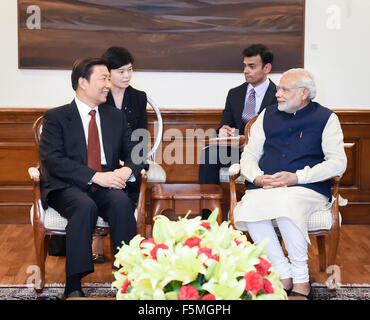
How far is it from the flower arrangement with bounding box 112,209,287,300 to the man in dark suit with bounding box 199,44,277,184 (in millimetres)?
2869

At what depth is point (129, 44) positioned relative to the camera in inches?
208

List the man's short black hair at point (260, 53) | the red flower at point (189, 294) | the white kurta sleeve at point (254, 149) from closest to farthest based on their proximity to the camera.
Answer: the red flower at point (189, 294)
the white kurta sleeve at point (254, 149)
the man's short black hair at point (260, 53)

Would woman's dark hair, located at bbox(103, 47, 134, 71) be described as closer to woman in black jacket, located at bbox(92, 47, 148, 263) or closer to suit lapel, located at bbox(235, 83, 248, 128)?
woman in black jacket, located at bbox(92, 47, 148, 263)

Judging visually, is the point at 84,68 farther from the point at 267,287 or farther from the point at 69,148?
the point at 267,287

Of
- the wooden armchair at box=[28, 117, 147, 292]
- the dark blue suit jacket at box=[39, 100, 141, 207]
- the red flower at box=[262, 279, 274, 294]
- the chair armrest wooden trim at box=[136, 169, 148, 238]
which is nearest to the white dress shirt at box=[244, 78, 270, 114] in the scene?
the dark blue suit jacket at box=[39, 100, 141, 207]

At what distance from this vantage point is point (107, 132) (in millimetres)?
3865

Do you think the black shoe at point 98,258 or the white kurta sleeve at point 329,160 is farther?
the black shoe at point 98,258

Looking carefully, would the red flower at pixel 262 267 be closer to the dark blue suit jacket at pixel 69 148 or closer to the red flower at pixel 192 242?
the red flower at pixel 192 242

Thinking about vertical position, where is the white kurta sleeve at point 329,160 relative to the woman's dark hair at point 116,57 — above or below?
below

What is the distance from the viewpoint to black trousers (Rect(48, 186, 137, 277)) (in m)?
3.39

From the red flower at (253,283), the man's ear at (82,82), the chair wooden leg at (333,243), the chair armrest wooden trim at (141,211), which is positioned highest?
the man's ear at (82,82)

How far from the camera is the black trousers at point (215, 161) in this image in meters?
4.61

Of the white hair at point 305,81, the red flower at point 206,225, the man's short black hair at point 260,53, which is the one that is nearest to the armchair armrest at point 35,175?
the white hair at point 305,81
